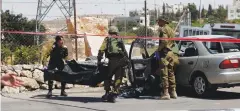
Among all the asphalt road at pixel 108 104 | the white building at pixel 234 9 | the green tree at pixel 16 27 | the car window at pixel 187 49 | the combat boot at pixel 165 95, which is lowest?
the asphalt road at pixel 108 104

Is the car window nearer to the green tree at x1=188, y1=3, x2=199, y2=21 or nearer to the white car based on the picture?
the white car

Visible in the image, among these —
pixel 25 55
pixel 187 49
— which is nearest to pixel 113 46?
pixel 187 49

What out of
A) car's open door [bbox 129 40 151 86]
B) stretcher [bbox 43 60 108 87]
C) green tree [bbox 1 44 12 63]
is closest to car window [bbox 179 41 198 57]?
car's open door [bbox 129 40 151 86]

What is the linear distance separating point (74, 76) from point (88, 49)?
741cm

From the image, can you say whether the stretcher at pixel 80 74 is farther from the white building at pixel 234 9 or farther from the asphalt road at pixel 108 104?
the white building at pixel 234 9

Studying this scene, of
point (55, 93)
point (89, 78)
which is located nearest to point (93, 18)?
point (55, 93)

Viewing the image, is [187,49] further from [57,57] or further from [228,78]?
[57,57]

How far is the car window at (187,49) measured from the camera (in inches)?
399

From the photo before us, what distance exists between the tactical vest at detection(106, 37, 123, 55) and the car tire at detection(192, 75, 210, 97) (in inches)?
69.4

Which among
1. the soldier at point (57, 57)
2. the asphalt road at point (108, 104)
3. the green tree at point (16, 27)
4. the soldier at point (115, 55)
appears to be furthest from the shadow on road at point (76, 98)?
the green tree at point (16, 27)

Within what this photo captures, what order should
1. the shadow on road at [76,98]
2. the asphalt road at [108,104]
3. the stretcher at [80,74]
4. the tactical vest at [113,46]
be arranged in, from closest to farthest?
the asphalt road at [108,104] < the tactical vest at [113,46] < the stretcher at [80,74] < the shadow on road at [76,98]

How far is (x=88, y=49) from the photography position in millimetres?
17453

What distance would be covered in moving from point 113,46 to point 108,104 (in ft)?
3.68

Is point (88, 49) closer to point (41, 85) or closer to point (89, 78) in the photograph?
point (41, 85)
